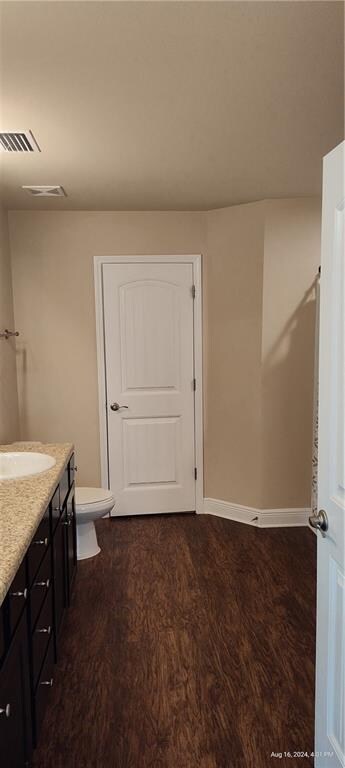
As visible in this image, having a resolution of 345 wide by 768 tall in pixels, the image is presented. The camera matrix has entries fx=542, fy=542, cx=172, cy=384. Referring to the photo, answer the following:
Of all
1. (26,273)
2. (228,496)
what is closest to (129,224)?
(26,273)

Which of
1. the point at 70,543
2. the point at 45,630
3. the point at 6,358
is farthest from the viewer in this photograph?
the point at 6,358

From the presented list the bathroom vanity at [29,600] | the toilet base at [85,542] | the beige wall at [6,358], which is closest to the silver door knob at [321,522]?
the bathroom vanity at [29,600]

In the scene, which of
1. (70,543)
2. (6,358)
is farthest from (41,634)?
(6,358)

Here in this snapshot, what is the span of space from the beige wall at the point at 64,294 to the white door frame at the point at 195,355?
0.17 ft

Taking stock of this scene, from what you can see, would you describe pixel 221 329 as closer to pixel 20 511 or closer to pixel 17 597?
pixel 20 511

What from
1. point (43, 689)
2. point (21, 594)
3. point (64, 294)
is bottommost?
point (43, 689)

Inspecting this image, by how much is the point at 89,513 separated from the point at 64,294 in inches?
66.3

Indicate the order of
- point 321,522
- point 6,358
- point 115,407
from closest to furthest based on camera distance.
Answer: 1. point 321,522
2. point 6,358
3. point 115,407

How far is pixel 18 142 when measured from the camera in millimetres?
2498

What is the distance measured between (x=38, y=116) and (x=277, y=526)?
10.3 ft

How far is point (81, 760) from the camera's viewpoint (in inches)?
74.1

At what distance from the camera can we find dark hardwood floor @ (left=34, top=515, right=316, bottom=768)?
1.95 meters

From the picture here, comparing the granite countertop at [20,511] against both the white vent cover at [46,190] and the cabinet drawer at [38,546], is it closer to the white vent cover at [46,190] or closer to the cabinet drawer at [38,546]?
the cabinet drawer at [38,546]

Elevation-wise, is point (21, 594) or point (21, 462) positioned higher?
point (21, 462)
